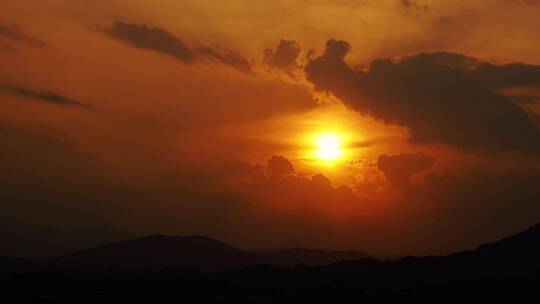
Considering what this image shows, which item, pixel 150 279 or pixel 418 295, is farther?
pixel 150 279

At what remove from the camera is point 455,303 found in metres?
158

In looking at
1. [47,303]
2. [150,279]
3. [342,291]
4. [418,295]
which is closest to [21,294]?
[47,303]

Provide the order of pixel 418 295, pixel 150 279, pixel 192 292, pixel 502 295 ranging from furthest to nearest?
pixel 150 279
pixel 192 292
pixel 418 295
pixel 502 295

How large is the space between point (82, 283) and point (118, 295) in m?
29.8

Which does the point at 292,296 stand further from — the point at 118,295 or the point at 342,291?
the point at 118,295

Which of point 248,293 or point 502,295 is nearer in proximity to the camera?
point 502,295

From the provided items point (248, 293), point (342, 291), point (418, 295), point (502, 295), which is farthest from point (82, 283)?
point (502, 295)

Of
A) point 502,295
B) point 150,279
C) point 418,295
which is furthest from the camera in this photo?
point 150,279

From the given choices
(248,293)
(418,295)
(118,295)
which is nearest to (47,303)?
(118,295)

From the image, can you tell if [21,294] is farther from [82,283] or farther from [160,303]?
[160,303]

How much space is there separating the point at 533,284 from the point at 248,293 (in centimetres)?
7201

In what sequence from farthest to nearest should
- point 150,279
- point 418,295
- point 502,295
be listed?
point 150,279, point 418,295, point 502,295

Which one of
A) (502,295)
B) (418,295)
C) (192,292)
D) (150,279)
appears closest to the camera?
(502,295)

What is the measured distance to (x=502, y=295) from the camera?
15762 centimetres
